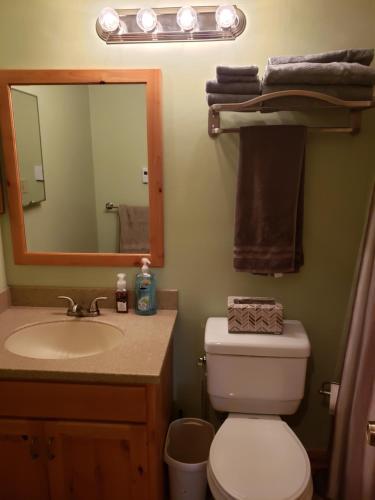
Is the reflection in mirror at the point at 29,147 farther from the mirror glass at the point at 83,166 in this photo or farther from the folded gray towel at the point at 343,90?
the folded gray towel at the point at 343,90

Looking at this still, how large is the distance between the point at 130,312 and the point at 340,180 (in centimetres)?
110

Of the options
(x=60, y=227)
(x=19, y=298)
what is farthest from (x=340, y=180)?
(x=19, y=298)

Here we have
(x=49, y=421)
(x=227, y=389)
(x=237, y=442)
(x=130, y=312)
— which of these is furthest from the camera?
(x=130, y=312)

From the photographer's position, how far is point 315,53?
145 centimetres

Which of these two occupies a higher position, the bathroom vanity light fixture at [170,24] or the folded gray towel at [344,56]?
the bathroom vanity light fixture at [170,24]

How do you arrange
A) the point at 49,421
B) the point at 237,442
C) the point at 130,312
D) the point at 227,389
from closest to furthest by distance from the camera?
1. the point at 49,421
2. the point at 237,442
3. the point at 227,389
4. the point at 130,312

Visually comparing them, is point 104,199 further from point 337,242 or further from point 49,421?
point 337,242

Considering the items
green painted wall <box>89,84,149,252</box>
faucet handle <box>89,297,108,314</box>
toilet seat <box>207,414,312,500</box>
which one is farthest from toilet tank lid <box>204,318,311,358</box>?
green painted wall <box>89,84,149,252</box>

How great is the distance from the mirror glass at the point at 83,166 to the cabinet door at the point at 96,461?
75cm

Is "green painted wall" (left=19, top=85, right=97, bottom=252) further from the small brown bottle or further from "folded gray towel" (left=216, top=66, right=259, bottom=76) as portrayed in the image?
"folded gray towel" (left=216, top=66, right=259, bottom=76)

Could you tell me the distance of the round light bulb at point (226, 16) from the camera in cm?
136

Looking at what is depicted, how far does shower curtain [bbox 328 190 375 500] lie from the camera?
1180mm

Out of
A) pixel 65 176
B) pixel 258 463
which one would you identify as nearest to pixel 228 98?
pixel 65 176

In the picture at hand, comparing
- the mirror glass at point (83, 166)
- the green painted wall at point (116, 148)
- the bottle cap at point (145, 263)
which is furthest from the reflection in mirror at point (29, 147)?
the bottle cap at point (145, 263)
